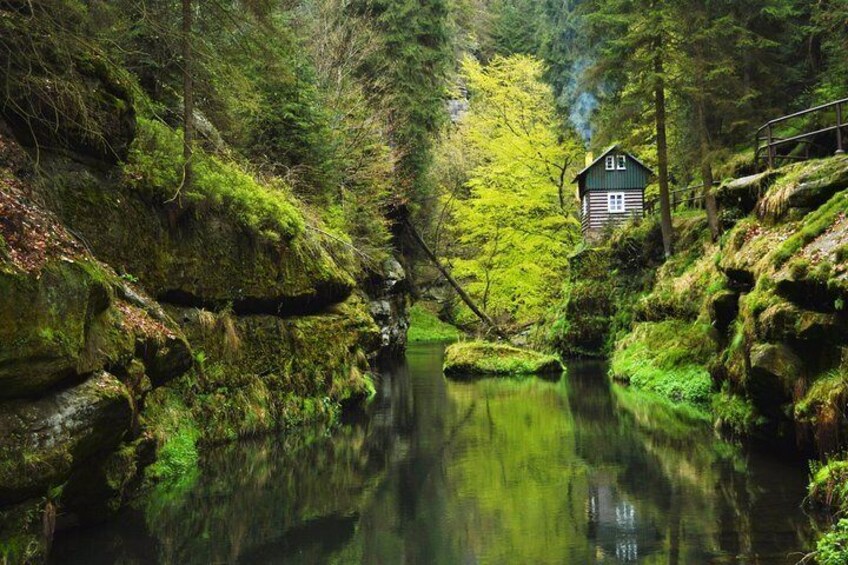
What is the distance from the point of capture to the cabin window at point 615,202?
39.7m

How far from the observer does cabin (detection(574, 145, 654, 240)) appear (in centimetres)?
3950

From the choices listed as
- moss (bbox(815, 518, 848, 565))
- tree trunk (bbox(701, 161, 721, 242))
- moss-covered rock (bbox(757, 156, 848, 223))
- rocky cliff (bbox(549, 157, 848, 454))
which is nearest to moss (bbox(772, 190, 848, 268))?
rocky cliff (bbox(549, 157, 848, 454))

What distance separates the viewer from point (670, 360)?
2250cm

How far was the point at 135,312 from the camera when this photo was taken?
11055 millimetres

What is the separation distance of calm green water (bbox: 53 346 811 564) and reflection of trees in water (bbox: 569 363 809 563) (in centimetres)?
4

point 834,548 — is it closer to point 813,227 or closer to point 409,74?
point 813,227

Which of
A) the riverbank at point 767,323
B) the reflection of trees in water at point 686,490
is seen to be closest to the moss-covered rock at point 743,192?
the riverbank at point 767,323

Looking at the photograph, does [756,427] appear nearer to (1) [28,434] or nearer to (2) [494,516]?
(2) [494,516]

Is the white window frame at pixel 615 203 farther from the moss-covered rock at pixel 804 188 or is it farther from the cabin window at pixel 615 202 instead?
the moss-covered rock at pixel 804 188

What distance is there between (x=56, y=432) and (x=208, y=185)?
29.7 ft

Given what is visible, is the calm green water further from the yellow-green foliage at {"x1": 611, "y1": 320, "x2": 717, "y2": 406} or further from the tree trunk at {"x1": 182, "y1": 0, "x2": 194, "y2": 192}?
the tree trunk at {"x1": 182, "y1": 0, "x2": 194, "y2": 192}

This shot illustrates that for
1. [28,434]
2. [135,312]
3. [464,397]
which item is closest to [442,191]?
[464,397]

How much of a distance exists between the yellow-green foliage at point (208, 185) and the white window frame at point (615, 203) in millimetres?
24217

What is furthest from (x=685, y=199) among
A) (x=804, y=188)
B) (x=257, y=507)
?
(x=257, y=507)
